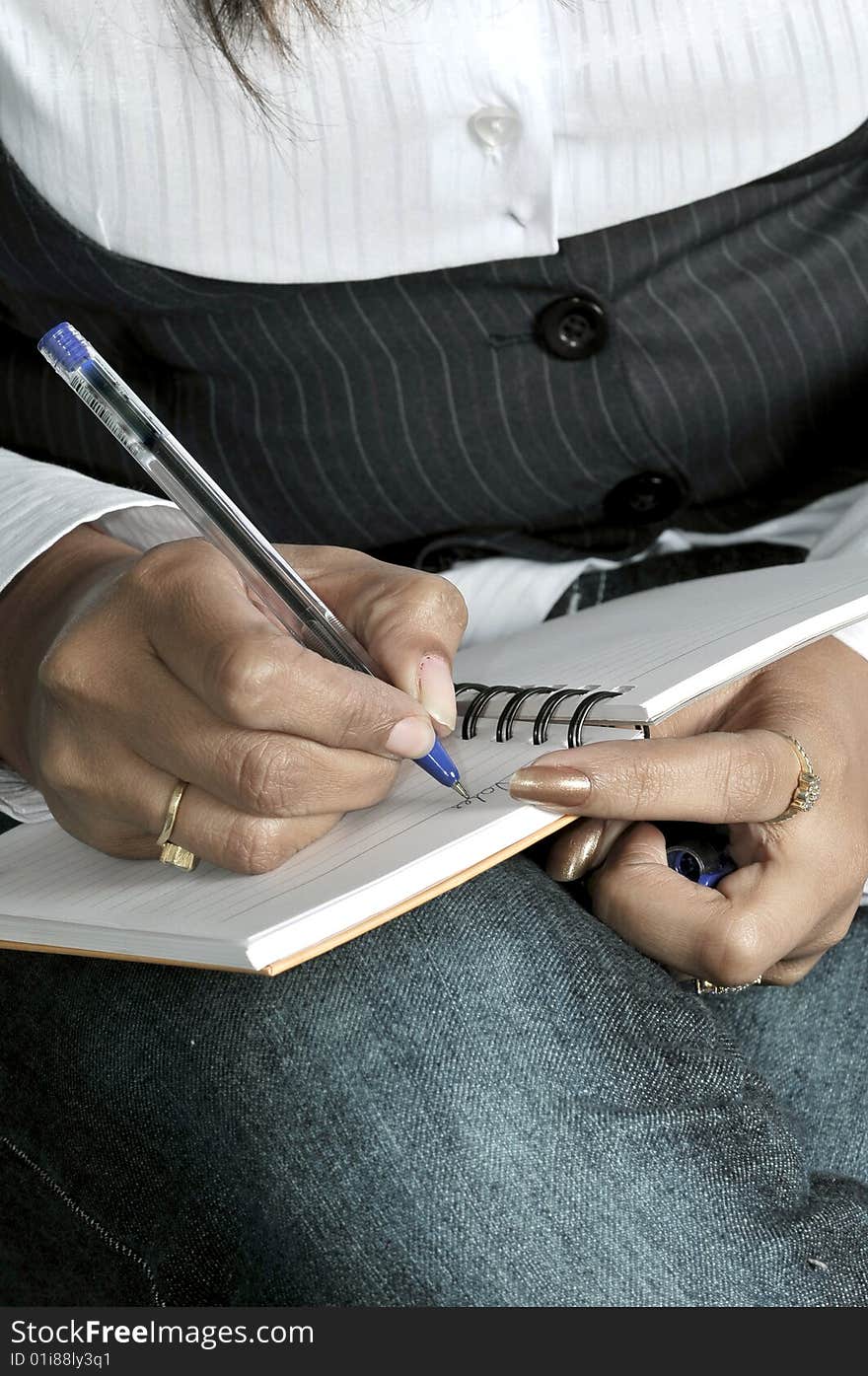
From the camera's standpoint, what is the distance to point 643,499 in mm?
888

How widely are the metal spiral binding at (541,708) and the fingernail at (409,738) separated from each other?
0.07 m

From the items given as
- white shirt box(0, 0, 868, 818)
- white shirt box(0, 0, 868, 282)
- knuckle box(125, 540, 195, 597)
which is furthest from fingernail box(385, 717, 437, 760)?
white shirt box(0, 0, 868, 282)

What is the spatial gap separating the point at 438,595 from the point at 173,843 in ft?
0.51

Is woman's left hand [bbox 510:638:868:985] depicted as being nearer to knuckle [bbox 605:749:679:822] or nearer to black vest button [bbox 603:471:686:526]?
knuckle [bbox 605:749:679:822]

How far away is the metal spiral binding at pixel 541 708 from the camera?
0.54 m

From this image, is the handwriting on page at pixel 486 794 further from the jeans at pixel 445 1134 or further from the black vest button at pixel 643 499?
the black vest button at pixel 643 499

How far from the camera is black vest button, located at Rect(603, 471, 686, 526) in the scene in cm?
88

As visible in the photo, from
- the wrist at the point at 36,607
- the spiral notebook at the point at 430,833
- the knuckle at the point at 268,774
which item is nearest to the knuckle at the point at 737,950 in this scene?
the spiral notebook at the point at 430,833

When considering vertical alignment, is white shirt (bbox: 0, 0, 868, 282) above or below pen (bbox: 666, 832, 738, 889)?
above

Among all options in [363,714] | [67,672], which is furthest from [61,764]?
[363,714]

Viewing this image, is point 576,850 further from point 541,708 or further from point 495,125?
point 495,125

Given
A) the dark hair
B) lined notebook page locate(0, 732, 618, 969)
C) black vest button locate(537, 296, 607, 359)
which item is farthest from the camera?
black vest button locate(537, 296, 607, 359)

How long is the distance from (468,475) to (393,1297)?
0.52 metres

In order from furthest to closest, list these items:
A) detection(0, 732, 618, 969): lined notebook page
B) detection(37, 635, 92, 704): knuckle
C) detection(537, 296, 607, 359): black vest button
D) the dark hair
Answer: detection(537, 296, 607, 359): black vest button → the dark hair → detection(37, 635, 92, 704): knuckle → detection(0, 732, 618, 969): lined notebook page
